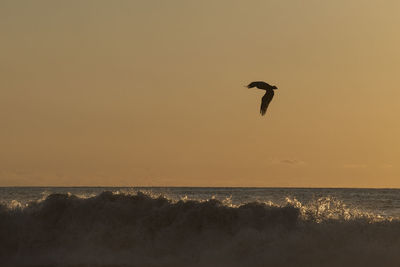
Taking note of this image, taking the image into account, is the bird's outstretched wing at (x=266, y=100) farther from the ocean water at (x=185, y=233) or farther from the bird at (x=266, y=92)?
the ocean water at (x=185, y=233)

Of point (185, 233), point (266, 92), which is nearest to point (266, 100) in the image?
point (266, 92)

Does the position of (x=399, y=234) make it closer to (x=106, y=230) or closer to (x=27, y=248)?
(x=106, y=230)

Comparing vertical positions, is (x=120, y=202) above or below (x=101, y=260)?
above

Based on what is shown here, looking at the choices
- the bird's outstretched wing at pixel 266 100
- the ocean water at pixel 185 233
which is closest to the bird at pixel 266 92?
the bird's outstretched wing at pixel 266 100

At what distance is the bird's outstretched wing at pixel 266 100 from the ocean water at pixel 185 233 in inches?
214

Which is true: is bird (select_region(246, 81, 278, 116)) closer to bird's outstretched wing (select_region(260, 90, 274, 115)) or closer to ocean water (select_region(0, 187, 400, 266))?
bird's outstretched wing (select_region(260, 90, 274, 115))

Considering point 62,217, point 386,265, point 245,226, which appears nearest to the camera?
point 386,265

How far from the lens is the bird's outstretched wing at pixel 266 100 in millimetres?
19516

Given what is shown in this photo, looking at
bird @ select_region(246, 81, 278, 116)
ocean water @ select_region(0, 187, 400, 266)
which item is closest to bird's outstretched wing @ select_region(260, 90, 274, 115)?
bird @ select_region(246, 81, 278, 116)

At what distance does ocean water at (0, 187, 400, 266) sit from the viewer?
78.3 ft

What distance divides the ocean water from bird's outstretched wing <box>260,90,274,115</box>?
5.44m

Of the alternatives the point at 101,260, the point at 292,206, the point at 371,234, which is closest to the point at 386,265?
the point at 371,234

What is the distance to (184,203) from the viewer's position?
88.9 ft

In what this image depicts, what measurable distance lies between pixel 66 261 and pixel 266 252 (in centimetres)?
588
